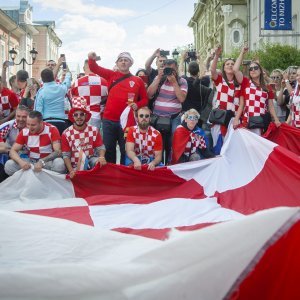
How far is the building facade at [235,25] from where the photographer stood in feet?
95.1

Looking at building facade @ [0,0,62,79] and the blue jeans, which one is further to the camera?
building facade @ [0,0,62,79]

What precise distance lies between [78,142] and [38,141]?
0.47 meters

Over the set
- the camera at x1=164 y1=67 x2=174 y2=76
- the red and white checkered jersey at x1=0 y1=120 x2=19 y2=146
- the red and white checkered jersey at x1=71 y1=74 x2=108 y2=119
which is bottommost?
the red and white checkered jersey at x1=0 y1=120 x2=19 y2=146

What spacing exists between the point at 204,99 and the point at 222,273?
204 inches

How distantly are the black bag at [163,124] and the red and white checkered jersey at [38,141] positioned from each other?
49.7 inches

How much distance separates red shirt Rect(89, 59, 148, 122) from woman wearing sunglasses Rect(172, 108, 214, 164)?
0.61 meters

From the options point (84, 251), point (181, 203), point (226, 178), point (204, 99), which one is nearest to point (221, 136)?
point (204, 99)

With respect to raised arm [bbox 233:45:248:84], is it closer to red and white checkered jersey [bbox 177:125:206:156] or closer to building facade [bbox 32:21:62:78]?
red and white checkered jersey [bbox 177:125:206:156]

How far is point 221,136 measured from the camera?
682 cm

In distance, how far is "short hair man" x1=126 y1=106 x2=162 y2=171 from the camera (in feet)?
21.0

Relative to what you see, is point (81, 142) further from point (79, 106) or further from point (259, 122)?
point (259, 122)

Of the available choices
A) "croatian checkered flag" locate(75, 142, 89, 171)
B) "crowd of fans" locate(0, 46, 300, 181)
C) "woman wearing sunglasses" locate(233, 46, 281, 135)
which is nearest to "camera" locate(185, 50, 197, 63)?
"crowd of fans" locate(0, 46, 300, 181)

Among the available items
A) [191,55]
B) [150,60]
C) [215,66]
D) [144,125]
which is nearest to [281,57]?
[191,55]

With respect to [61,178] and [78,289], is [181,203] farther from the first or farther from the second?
[78,289]
